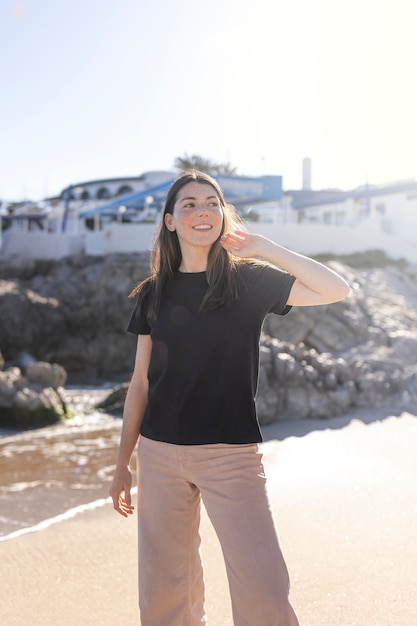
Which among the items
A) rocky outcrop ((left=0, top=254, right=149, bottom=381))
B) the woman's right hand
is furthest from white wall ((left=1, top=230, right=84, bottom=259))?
the woman's right hand

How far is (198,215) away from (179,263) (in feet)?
0.75

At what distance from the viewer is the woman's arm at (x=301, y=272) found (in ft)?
7.30

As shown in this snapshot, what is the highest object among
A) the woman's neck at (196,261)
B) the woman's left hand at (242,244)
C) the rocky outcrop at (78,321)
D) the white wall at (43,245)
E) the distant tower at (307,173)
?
the distant tower at (307,173)

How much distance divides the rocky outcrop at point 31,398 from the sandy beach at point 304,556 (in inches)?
221

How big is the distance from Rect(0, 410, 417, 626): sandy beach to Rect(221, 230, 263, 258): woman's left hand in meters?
1.80

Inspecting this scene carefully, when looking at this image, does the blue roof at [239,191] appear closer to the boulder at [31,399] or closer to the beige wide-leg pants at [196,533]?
the boulder at [31,399]

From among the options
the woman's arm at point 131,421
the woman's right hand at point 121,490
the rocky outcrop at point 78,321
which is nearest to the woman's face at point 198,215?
the woman's arm at point 131,421

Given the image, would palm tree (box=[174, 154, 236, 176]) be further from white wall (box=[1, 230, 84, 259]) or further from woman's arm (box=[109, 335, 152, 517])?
woman's arm (box=[109, 335, 152, 517])

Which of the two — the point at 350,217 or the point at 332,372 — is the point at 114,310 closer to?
the point at 332,372

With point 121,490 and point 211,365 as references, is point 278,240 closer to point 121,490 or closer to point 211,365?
point 121,490

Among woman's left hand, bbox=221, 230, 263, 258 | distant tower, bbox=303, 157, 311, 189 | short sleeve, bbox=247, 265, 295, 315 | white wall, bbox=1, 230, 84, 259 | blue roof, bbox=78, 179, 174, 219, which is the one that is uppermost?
distant tower, bbox=303, 157, 311, 189

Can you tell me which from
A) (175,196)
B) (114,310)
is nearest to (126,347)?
(114,310)

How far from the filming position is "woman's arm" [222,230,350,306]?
2227 mm

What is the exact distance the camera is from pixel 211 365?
217 cm
